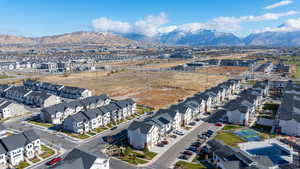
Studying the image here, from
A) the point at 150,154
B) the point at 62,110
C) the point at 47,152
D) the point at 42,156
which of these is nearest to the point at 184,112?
the point at 150,154

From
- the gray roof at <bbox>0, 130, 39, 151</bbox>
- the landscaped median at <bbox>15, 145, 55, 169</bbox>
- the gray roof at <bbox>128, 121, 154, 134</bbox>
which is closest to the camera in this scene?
the landscaped median at <bbox>15, 145, 55, 169</bbox>

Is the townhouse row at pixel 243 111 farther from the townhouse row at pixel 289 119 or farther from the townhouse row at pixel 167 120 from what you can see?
the townhouse row at pixel 167 120

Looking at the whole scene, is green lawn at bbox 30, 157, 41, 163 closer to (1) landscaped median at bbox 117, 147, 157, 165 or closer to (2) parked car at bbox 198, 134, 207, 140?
(1) landscaped median at bbox 117, 147, 157, 165

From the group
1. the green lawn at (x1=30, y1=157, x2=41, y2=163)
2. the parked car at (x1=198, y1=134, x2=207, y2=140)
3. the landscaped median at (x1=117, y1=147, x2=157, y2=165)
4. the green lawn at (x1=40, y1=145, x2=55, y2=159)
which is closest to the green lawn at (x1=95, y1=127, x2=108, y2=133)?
the green lawn at (x1=40, y1=145, x2=55, y2=159)

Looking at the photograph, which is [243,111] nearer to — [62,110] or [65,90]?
[62,110]

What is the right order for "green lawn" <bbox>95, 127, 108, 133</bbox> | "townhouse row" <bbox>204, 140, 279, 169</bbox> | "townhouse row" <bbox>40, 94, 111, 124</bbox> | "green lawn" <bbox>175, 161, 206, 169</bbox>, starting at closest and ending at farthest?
"townhouse row" <bbox>204, 140, 279, 169</bbox> → "green lawn" <bbox>175, 161, 206, 169</bbox> → "green lawn" <bbox>95, 127, 108, 133</bbox> → "townhouse row" <bbox>40, 94, 111, 124</bbox>

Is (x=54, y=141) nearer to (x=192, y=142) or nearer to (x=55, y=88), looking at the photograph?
(x=192, y=142)

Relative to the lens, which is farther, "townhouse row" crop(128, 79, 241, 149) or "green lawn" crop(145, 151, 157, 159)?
"townhouse row" crop(128, 79, 241, 149)
